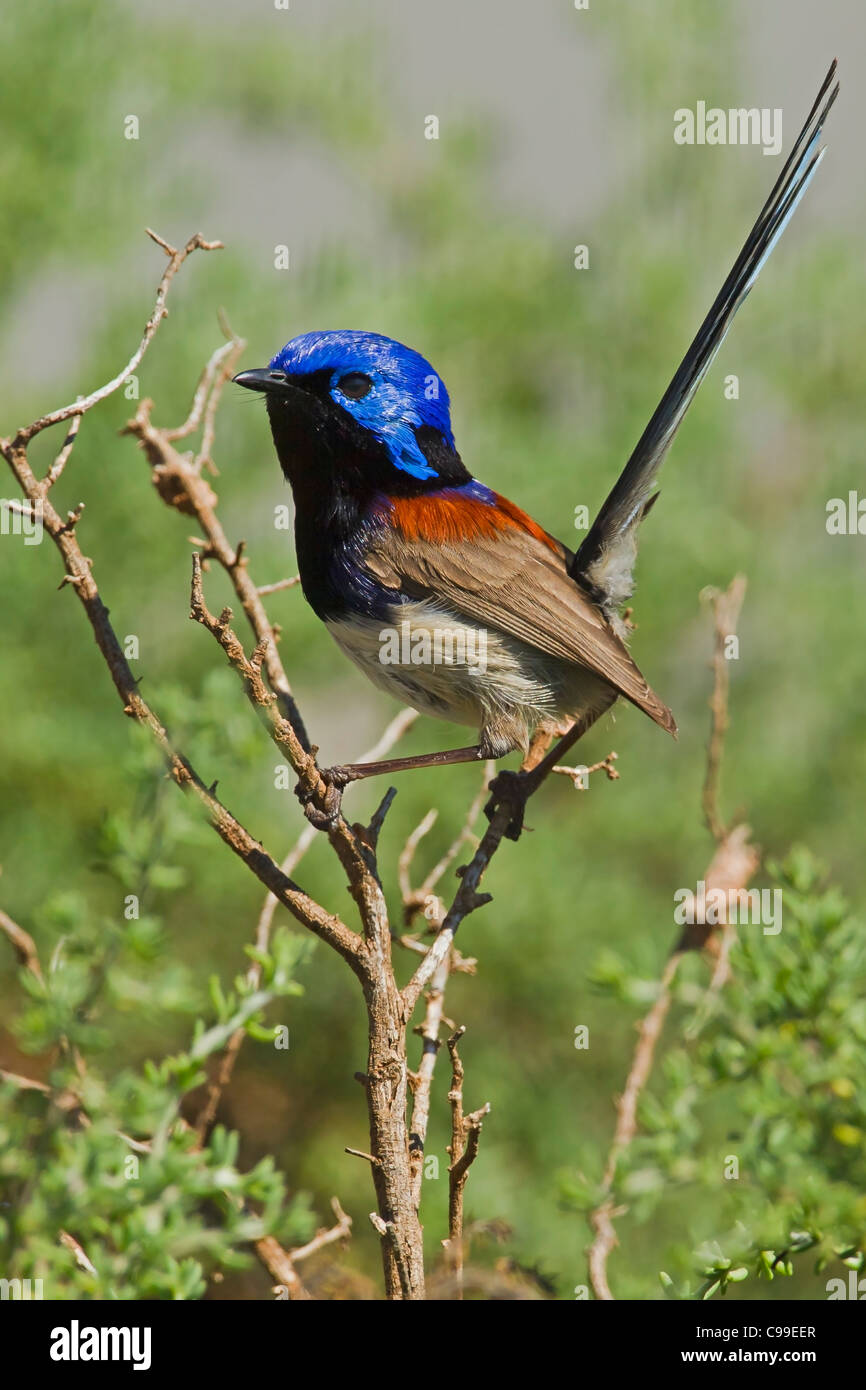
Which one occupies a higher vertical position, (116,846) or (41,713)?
(41,713)

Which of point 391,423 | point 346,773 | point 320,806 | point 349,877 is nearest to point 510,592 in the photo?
point 391,423

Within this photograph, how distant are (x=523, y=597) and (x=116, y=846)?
4.59 ft

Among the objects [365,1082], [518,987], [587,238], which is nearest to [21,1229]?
[365,1082]

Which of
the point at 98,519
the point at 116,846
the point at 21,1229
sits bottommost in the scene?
the point at 21,1229

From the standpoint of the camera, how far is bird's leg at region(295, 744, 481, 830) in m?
2.12

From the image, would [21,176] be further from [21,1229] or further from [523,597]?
[21,1229]

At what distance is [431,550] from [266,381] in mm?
500

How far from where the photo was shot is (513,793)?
279 cm

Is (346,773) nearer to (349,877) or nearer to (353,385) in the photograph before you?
(349,877)

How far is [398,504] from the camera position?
3.00 m

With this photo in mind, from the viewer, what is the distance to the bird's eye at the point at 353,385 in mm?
2873

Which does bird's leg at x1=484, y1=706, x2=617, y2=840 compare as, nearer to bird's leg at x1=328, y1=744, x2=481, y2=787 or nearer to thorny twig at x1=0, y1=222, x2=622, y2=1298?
bird's leg at x1=328, y1=744, x2=481, y2=787

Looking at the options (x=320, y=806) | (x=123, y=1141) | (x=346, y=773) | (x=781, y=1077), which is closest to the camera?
(x=123, y=1141)

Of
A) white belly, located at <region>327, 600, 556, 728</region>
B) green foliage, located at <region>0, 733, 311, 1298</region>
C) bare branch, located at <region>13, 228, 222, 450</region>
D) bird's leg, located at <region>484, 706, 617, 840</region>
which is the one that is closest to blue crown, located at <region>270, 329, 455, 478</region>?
white belly, located at <region>327, 600, 556, 728</region>
